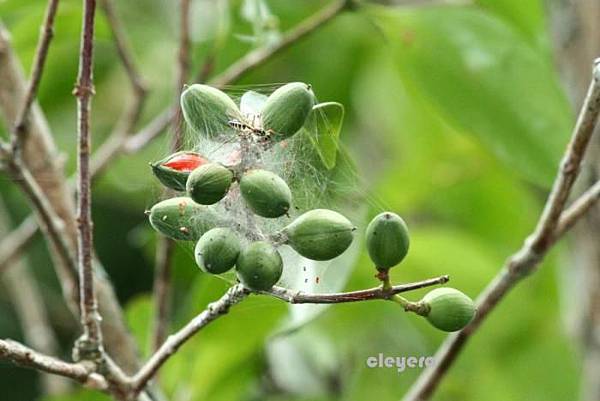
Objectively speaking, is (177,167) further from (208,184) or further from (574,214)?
(574,214)

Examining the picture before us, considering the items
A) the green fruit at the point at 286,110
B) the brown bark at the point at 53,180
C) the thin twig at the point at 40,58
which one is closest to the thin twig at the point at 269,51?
the brown bark at the point at 53,180

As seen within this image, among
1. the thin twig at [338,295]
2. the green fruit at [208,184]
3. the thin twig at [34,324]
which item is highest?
the green fruit at [208,184]

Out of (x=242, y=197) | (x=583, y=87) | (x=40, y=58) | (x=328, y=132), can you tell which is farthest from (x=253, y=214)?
(x=583, y=87)

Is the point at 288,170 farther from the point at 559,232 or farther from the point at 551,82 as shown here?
the point at 551,82

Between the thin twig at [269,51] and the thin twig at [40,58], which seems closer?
the thin twig at [40,58]

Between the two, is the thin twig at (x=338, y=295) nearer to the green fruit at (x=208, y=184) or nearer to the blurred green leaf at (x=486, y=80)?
the green fruit at (x=208, y=184)

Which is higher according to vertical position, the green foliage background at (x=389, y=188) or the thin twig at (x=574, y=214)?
the thin twig at (x=574, y=214)

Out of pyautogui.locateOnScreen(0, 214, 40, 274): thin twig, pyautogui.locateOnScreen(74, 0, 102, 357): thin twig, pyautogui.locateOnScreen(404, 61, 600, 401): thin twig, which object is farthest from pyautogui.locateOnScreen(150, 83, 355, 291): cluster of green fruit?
pyautogui.locateOnScreen(0, 214, 40, 274): thin twig

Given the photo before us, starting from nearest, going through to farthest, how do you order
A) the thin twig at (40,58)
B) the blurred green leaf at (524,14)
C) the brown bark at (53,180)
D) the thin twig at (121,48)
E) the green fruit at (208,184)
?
the green fruit at (208,184)
the thin twig at (40,58)
the brown bark at (53,180)
the thin twig at (121,48)
the blurred green leaf at (524,14)
